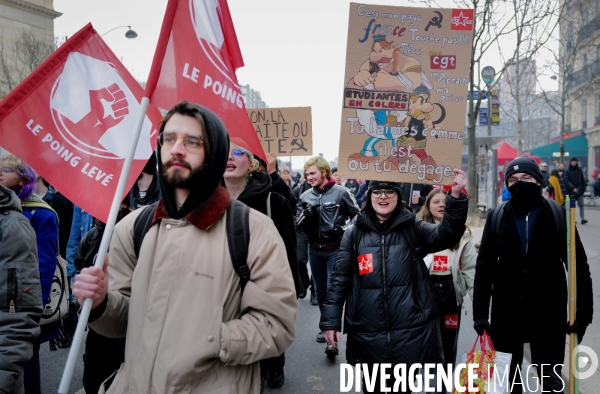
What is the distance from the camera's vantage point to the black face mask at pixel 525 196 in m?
3.82

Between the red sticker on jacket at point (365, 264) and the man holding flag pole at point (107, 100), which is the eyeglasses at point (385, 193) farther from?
the man holding flag pole at point (107, 100)

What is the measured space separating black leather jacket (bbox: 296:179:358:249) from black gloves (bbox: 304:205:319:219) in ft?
0.09

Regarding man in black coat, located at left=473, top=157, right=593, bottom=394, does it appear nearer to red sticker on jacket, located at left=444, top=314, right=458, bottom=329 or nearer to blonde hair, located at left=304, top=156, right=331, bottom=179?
red sticker on jacket, located at left=444, top=314, right=458, bottom=329

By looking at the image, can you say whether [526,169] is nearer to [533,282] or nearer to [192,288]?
[533,282]

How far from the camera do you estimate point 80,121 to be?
9.84 ft

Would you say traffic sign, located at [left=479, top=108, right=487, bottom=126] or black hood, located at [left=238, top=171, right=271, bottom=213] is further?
traffic sign, located at [left=479, top=108, right=487, bottom=126]

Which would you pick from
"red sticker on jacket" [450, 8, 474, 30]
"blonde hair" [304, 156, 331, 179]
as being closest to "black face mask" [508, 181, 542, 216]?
"red sticker on jacket" [450, 8, 474, 30]

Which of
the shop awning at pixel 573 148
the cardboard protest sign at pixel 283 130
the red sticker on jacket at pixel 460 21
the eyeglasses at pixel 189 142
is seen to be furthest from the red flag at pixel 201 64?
the shop awning at pixel 573 148

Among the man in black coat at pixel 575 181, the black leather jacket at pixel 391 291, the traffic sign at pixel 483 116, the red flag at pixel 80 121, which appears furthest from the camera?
the traffic sign at pixel 483 116

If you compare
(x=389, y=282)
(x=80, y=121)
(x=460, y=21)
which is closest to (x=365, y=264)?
(x=389, y=282)

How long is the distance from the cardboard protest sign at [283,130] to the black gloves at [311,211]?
70 cm

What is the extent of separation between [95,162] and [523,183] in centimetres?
281

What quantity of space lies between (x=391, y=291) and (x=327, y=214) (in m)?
3.35

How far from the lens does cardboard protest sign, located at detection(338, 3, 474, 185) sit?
12.8 ft
